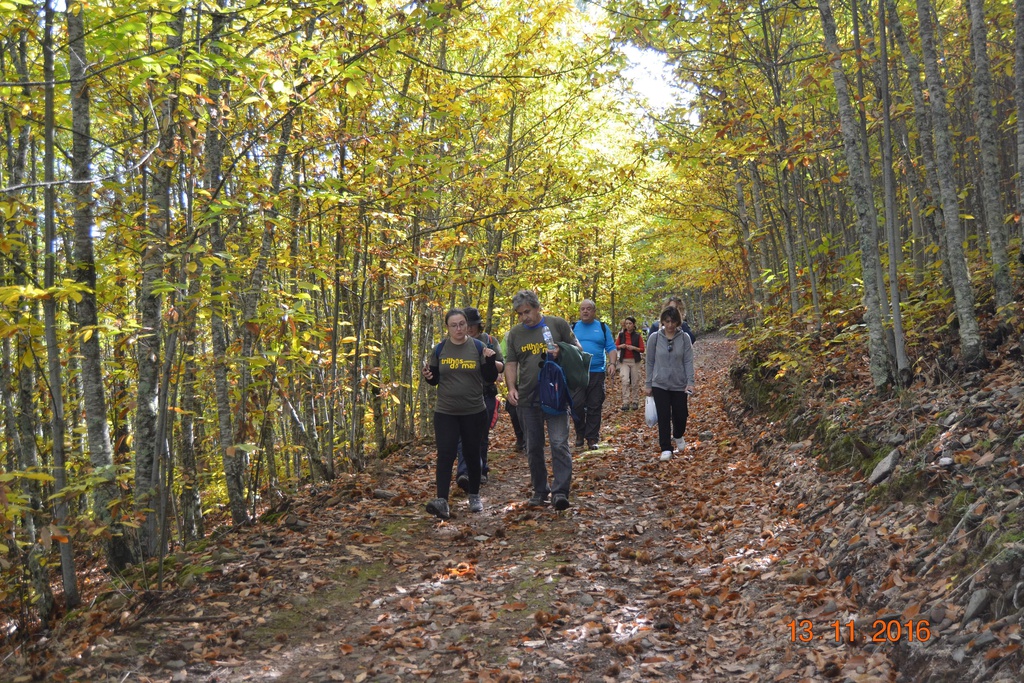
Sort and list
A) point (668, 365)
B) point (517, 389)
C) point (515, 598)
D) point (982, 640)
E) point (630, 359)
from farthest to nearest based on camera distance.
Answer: point (630, 359) < point (668, 365) < point (517, 389) < point (515, 598) < point (982, 640)

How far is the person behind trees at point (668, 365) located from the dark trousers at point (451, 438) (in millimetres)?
3184

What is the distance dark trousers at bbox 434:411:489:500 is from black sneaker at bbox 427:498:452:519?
0.22ft

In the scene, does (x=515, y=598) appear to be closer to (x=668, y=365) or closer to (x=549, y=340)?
(x=549, y=340)

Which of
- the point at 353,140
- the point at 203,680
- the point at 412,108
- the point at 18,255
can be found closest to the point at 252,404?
the point at 18,255

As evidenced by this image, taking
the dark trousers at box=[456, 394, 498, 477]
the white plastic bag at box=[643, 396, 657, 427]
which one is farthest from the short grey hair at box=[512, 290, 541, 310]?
the white plastic bag at box=[643, 396, 657, 427]

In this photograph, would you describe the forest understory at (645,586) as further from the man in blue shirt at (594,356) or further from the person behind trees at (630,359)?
the person behind trees at (630,359)

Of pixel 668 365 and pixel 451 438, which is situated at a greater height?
pixel 668 365

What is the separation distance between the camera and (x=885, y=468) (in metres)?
5.46

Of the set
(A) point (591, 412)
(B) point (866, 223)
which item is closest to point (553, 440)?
(A) point (591, 412)

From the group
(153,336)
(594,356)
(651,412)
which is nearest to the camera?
(153,336)

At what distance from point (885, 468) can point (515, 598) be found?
10.6 ft

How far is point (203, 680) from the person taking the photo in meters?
4.16

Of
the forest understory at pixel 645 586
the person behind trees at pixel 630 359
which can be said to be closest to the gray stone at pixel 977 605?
the forest understory at pixel 645 586

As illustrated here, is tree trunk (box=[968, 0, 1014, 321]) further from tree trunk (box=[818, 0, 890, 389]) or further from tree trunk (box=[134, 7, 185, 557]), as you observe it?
tree trunk (box=[134, 7, 185, 557])
